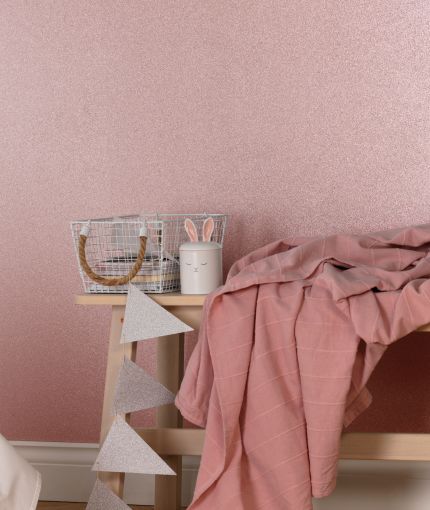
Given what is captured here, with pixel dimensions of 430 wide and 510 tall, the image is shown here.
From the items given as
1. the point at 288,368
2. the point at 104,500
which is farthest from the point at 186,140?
the point at 104,500

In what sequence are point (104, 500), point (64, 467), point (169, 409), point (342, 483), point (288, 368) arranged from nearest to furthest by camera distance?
1. point (288, 368)
2. point (104, 500)
3. point (169, 409)
4. point (342, 483)
5. point (64, 467)

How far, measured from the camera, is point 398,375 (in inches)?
78.4

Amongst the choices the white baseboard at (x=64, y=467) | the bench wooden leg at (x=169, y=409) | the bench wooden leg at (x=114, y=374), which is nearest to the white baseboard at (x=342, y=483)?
the white baseboard at (x=64, y=467)

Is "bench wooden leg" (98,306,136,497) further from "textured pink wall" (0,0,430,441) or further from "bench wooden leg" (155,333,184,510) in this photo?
"textured pink wall" (0,0,430,441)

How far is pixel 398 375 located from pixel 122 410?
72cm

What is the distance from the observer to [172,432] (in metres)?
Result: 1.72

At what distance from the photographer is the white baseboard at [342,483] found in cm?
199

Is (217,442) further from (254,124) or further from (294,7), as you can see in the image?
(294,7)

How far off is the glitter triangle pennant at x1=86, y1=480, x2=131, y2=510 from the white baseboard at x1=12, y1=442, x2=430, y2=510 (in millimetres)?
489

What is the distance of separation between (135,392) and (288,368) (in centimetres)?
35

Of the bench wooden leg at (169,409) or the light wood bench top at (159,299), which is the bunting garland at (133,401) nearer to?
the light wood bench top at (159,299)

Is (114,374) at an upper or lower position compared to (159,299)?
lower

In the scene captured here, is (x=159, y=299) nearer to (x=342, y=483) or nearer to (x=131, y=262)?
(x=131, y=262)

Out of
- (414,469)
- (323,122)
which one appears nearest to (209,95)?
Answer: (323,122)
